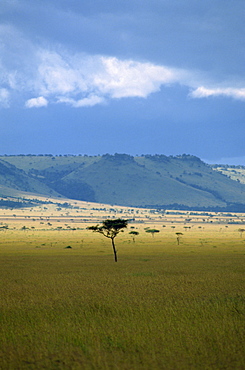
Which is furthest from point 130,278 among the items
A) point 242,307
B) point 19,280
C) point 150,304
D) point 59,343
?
point 59,343

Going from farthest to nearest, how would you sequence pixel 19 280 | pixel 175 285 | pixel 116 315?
pixel 19 280 → pixel 175 285 → pixel 116 315

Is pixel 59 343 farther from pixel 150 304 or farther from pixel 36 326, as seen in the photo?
pixel 150 304

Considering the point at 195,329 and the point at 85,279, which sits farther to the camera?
the point at 85,279

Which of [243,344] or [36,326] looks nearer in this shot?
[243,344]

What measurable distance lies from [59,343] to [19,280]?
1814cm

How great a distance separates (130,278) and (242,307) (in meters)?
13.5

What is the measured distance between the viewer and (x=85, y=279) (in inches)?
1238

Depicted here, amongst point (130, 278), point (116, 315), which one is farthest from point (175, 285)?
Result: point (116, 315)

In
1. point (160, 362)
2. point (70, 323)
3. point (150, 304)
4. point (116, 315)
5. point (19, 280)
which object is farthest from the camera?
point (19, 280)

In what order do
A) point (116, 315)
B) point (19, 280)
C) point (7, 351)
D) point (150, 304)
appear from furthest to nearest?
1. point (19, 280)
2. point (150, 304)
3. point (116, 315)
4. point (7, 351)

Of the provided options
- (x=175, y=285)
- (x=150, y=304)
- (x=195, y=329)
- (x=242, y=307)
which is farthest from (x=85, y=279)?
(x=195, y=329)

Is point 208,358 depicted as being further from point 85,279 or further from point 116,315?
point 85,279

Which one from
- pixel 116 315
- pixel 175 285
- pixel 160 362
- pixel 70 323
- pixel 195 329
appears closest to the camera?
pixel 160 362

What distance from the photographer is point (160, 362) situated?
39.2 feet
